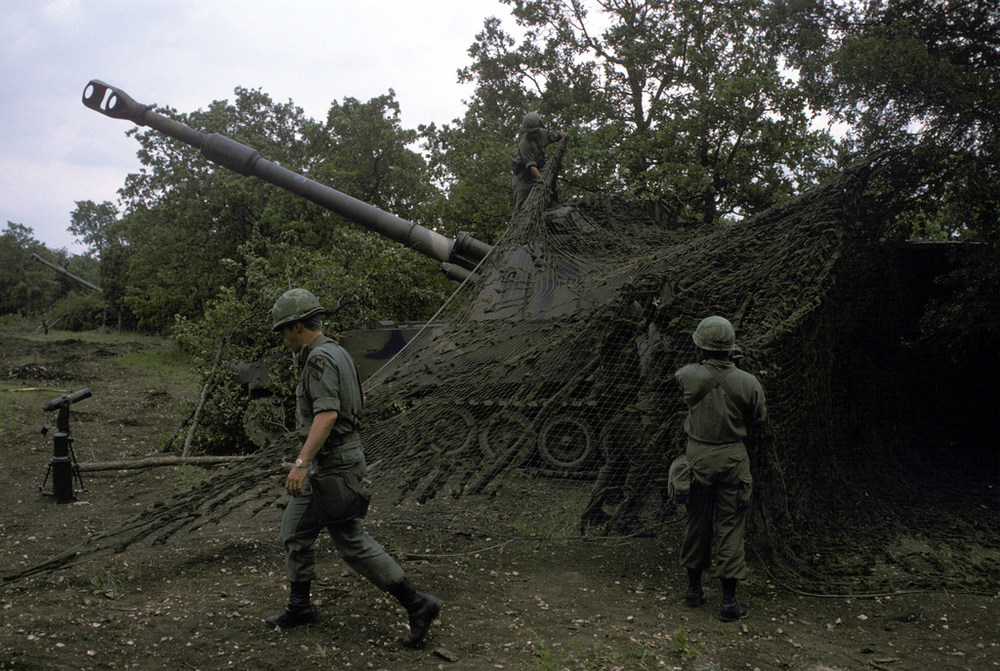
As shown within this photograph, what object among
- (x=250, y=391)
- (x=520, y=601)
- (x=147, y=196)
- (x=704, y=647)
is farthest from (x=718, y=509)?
(x=147, y=196)

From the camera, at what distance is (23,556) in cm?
509

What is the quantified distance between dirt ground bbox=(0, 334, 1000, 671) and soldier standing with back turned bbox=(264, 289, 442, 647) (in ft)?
0.60

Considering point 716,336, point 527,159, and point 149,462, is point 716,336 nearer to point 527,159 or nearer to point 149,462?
point 527,159

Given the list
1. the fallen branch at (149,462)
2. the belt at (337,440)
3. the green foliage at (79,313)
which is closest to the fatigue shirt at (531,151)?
the fallen branch at (149,462)

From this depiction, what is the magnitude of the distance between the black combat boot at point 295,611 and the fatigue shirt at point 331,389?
0.69m

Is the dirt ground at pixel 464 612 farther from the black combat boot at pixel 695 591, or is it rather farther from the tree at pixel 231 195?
the tree at pixel 231 195

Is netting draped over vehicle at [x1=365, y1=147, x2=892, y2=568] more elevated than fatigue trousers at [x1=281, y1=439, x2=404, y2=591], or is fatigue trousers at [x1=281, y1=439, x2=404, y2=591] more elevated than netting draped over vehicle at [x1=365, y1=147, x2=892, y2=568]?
netting draped over vehicle at [x1=365, y1=147, x2=892, y2=568]

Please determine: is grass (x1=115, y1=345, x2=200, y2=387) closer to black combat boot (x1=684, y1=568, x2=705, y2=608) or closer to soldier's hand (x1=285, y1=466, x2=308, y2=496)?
soldier's hand (x1=285, y1=466, x2=308, y2=496)

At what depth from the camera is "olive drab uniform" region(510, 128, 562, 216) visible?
8430 mm

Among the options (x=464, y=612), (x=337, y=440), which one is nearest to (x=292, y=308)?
(x=337, y=440)

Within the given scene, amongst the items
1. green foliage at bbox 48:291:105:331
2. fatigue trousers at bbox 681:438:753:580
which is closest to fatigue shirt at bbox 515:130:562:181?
fatigue trousers at bbox 681:438:753:580

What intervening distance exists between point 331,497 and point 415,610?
24.5 inches

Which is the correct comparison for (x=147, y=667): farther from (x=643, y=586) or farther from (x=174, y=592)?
(x=643, y=586)

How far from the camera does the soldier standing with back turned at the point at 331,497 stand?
3.50m
